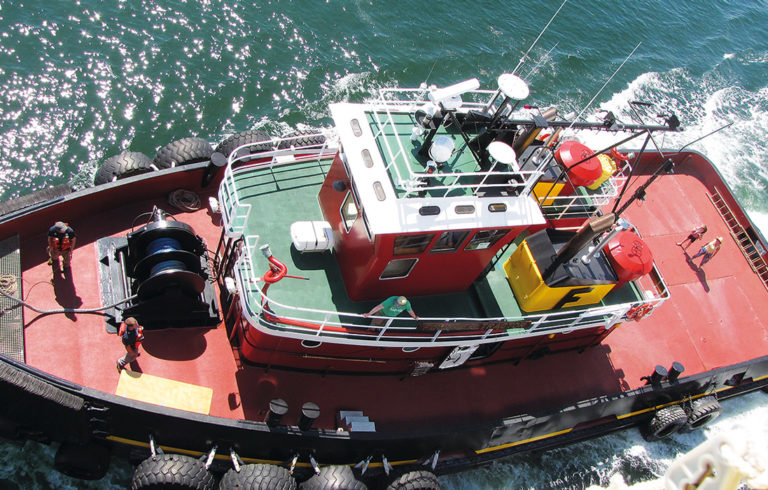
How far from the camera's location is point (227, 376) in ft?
31.4

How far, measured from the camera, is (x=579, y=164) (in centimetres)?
1078

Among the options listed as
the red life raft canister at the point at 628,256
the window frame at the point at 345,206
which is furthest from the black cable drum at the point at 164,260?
the red life raft canister at the point at 628,256

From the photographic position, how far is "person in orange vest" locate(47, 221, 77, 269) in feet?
29.9

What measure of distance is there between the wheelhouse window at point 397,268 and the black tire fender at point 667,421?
6830mm

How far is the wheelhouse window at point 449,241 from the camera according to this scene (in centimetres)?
878

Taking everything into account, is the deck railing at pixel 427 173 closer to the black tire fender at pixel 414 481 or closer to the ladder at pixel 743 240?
the black tire fender at pixel 414 481

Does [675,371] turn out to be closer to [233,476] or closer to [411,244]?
[411,244]

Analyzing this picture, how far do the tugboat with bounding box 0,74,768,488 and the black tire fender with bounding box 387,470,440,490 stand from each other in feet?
0.10

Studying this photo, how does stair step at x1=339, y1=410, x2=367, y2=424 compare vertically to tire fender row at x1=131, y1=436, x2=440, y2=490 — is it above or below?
above

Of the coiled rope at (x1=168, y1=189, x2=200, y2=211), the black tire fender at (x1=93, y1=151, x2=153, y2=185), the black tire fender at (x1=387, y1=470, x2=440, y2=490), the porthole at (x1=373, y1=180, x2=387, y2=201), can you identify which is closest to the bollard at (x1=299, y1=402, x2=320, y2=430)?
the black tire fender at (x1=387, y1=470, x2=440, y2=490)

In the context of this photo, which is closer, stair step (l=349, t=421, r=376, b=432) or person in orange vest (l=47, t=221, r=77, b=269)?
person in orange vest (l=47, t=221, r=77, b=269)

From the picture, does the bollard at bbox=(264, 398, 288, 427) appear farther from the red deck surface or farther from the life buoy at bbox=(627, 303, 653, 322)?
the life buoy at bbox=(627, 303, 653, 322)

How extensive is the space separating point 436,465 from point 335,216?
15.5 ft

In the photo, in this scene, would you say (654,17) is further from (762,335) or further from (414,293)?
(414,293)
